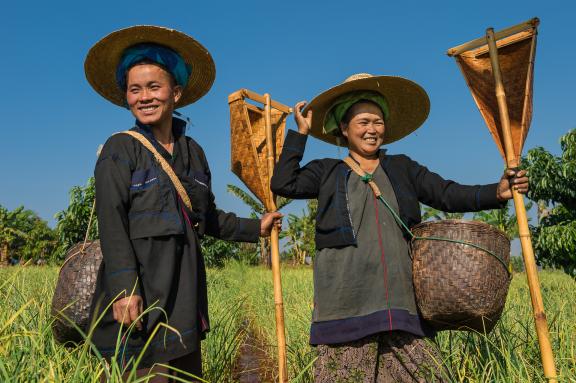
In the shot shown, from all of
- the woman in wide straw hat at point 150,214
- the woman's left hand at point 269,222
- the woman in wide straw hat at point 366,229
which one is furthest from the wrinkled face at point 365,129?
the woman in wide straw hat at point 150,214

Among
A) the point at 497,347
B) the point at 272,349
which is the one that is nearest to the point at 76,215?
the point at 272,349

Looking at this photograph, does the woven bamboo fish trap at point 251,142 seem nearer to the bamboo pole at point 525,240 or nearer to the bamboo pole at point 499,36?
the bamboo pole at point 499,36

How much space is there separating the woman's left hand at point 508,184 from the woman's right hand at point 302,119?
37.9 inches

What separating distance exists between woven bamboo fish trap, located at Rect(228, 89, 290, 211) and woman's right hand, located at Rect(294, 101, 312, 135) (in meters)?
0.30

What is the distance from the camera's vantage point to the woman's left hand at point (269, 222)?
2682 millimetres

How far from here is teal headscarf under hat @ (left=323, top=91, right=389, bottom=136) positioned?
2.59m

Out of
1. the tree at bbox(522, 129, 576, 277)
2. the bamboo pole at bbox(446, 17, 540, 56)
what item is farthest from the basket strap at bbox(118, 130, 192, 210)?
the tree at bbox(522, 129, 576, 277)

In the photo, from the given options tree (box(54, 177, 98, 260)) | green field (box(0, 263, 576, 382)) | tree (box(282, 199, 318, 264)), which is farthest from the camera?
tree (box(282, 199, 318, 264))

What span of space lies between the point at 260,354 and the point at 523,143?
11.2 feet

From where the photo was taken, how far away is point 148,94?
A: 88.4 inches

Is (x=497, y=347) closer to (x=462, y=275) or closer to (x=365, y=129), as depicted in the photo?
(x=462, y=275)

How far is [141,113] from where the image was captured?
2262mm

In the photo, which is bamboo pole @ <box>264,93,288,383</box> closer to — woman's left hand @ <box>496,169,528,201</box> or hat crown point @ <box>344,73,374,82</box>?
hat crown point @ <box>344,73,374,82</box>

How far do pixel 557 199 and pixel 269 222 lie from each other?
314 inches
